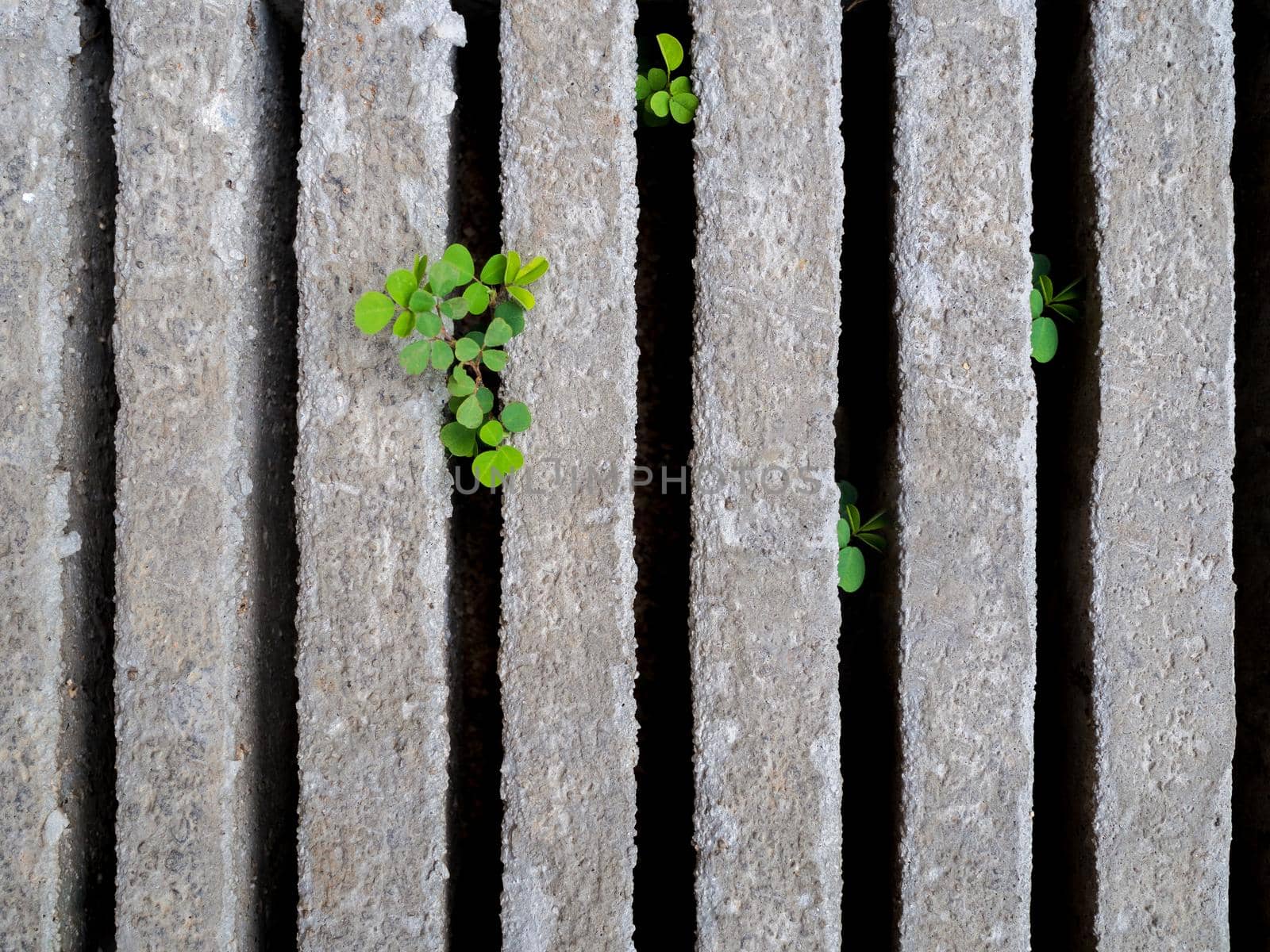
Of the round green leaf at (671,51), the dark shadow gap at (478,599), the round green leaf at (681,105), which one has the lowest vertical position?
the dark shadow gap at (478,599)

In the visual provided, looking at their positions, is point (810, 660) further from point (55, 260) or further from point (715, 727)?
point (55, 260)

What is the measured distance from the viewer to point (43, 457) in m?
1.17

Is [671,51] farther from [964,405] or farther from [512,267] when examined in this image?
[964,405]

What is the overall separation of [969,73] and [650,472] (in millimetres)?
830

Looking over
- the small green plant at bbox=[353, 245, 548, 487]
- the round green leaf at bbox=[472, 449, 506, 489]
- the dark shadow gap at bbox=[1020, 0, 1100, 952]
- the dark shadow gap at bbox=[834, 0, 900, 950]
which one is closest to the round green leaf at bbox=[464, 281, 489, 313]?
the small green plant at bbox=[353, 245, 548, 487]

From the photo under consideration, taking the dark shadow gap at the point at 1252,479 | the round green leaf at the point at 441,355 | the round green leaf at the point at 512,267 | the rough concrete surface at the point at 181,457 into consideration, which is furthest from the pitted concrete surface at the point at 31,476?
the dark shadow gap at the point at 1252,479

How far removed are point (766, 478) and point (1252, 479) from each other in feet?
3.02

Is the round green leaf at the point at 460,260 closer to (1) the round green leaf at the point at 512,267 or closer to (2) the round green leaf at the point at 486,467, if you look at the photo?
(1) the round green leaf at the point at 512,267

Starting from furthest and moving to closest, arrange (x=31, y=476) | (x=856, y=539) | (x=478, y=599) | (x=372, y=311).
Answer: (x=478, y=599) < (x=856, y=539) < (x=31, y=476) < (x=372, y=311)

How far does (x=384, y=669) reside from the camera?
45.7 inches

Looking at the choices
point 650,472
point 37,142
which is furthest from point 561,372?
point 37,142

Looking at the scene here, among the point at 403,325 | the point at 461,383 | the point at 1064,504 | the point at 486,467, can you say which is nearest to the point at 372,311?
the point at 403,325

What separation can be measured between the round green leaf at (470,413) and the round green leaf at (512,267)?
0.18 metres

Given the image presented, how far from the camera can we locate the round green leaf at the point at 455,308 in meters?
1.09
